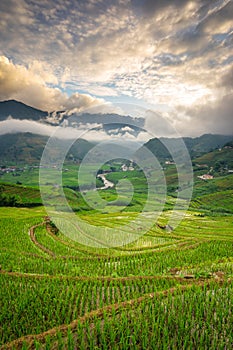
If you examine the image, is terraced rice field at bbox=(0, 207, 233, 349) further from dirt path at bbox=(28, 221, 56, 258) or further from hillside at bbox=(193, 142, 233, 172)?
hillside at bbox=(193, 142, 233, 172)

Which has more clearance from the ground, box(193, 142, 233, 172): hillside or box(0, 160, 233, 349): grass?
box(193, 142, 233, 172): hillside

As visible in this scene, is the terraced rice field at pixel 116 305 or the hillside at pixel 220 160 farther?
the hillside at pixel 220 160

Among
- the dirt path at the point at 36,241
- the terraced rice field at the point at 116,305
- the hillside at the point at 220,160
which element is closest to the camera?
the terraced rice field at the point at 116,305

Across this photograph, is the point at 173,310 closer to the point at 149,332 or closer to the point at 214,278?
the point at 149,332

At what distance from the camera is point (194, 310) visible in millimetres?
6102

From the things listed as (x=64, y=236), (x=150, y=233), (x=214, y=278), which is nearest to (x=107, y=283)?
(x=214, y=278)

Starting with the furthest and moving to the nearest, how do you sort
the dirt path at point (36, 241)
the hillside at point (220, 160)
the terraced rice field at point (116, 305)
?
the hillside at point (220, 160) → the dirt path at point (36, 241) → the terraced rice field at point (116, 305)

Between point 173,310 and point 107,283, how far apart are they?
305 cm

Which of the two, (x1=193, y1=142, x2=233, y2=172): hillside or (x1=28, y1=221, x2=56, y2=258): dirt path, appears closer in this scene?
(x1=28, y1=221, x2=56, y2=258): dirt path

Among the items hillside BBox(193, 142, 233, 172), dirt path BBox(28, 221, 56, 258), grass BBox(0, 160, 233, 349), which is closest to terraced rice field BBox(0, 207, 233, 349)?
grass BBox(0, 160, 233, 349)

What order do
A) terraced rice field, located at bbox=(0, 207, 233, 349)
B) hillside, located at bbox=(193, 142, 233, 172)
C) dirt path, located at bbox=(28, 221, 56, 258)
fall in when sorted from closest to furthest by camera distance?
terraced rice field, located at bbox=(0, 207, 233, 349), dirt path, located at bbox=(28, 221, 56, 258), hillside, located at bbox=(193, 142, 233, 172)

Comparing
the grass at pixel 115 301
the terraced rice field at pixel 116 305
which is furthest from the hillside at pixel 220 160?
the terraced rice field at pixel 116 305

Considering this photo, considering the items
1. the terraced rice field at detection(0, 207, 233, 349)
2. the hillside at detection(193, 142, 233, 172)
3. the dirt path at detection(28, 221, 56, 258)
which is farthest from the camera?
the hillside at detection(193, 142, 233, 172)

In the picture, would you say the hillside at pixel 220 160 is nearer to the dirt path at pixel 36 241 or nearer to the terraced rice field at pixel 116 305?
the dirt path at pixel 36 241
